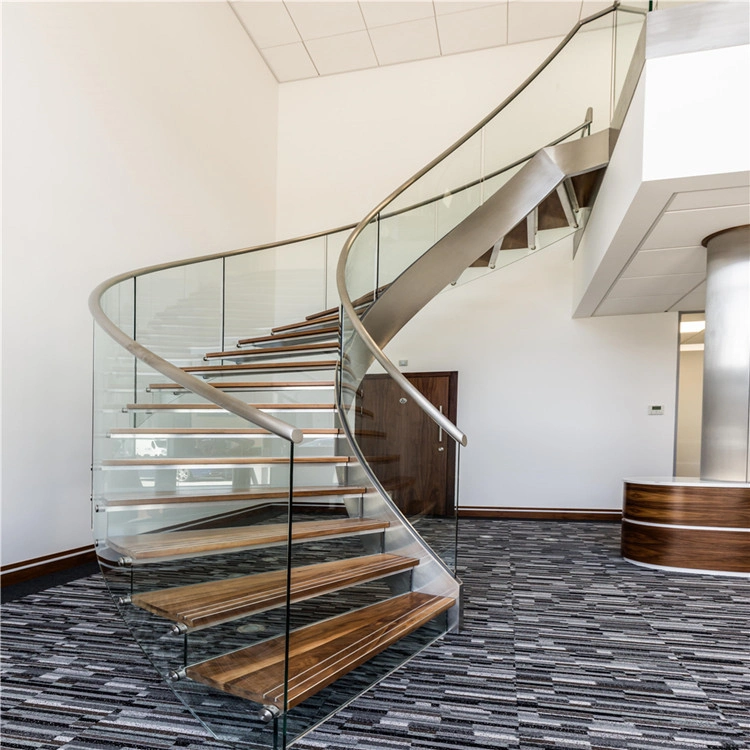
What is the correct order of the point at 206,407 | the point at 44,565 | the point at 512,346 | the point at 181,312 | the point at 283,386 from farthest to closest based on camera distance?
the point at 512,346 → the point at 181,312 → the point at 283,386 → the point at 44,565 → the point at 206,407

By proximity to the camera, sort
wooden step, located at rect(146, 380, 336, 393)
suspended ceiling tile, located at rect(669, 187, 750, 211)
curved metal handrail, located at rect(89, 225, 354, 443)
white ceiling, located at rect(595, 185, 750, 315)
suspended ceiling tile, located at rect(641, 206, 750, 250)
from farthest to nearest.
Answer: wooden step, located at rect(146, 380, 336, 393) < suspended ceiling tile, located at rect(641, 206, 750, 250) < white ceiling, located at rect(595, 185, 750, 315) < suspended ceiling tile, located at rect(669, 187, 750, 211) < curved metal handrail, located at rect(89, 225, 354, 443)

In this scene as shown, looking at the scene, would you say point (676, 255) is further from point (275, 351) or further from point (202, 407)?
point (202, 407)

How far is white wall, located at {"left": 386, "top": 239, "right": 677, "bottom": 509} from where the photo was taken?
688 cm

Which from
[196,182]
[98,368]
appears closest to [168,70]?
[196,182]

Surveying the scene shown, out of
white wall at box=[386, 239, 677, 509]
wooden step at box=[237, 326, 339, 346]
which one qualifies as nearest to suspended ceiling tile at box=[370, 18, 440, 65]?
white wall at box=[386, 239, 677, 509]

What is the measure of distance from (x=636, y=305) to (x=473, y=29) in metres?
3.95

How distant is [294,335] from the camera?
539 centimetres

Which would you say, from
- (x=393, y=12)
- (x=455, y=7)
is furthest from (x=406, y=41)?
(x=455, y=7)

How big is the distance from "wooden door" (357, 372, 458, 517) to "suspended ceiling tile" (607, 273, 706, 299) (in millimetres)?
3128

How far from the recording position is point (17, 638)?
115 inches

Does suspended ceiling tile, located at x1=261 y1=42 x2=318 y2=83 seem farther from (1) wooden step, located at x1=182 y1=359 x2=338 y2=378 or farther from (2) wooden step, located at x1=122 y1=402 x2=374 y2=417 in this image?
(2) wooden step, located at x1=122 y1=402 x2=374 y2=417

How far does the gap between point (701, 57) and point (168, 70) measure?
4.77m

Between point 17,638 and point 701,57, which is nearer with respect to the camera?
point 17,638

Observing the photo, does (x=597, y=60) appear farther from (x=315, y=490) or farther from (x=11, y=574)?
(x=11, y=574)
